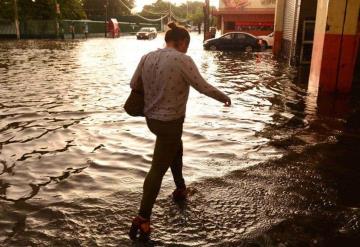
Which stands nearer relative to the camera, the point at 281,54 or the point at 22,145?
the point at 22,145

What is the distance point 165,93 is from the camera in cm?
348

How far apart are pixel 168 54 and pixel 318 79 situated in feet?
28.0

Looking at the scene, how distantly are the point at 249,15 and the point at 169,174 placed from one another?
42654 millimetres

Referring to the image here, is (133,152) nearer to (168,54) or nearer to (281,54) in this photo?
(168,54)

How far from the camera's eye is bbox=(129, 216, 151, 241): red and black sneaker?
3580 mm

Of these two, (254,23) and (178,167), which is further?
(254,23)

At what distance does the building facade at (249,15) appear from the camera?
4416cm

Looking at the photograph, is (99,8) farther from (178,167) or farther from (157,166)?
(157,166)

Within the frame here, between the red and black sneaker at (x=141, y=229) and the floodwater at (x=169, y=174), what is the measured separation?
0.29 ft

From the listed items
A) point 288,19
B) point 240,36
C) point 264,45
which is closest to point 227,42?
point 240,36

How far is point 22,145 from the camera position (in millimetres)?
6500

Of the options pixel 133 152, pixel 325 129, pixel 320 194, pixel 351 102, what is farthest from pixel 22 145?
pixel 351 102

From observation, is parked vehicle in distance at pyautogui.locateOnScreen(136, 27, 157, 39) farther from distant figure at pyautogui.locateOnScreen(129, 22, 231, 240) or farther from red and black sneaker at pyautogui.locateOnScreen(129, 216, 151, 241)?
red and black sneaker at pyautogui.locateOnScreen(129, 216, 151, 241)

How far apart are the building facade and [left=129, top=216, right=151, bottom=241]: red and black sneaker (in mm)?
43281
